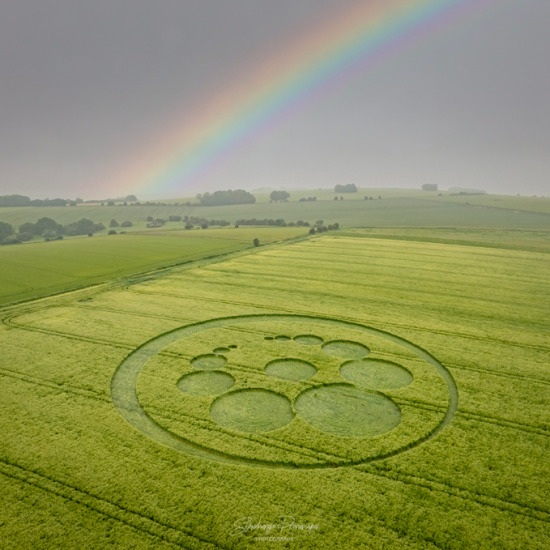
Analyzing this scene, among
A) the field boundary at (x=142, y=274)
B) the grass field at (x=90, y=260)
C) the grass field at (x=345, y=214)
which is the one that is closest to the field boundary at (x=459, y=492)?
the field boundary at (x=142, y=274)

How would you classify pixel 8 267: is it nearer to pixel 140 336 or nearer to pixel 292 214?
pixel 140 336

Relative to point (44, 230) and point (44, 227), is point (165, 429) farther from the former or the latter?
point (44, 227)

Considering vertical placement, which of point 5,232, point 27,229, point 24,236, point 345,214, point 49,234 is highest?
point 27,229

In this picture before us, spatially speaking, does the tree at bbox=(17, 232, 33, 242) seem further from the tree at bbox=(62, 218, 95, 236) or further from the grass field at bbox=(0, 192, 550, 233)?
the grass field at bbox=(0, 192, 550, 233)

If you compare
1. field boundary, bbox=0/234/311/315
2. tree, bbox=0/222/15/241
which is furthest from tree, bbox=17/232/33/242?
field boundary, bbox=0/234/311/315

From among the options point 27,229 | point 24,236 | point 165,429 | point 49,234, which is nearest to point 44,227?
point 27,229

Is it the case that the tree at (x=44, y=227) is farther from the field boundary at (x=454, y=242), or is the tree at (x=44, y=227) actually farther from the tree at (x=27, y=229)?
the field boundary at (x=454, y=242)
